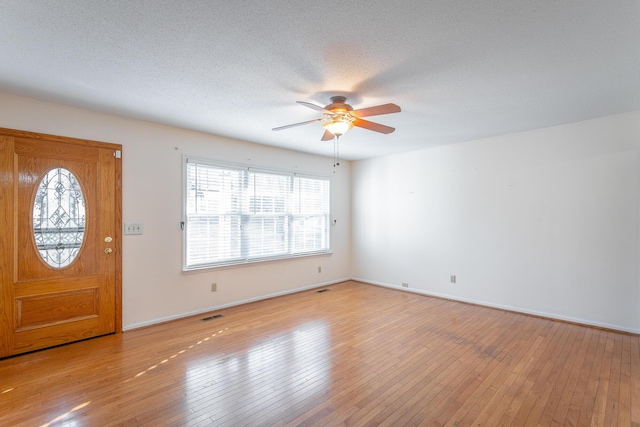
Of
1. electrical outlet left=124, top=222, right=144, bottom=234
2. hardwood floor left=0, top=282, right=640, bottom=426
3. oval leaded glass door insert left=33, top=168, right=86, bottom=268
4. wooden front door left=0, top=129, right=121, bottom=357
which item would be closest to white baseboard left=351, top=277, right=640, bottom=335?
hardwood floor left=0, top=282, right=640, bottom=426

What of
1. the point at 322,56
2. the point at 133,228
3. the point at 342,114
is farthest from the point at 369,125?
the point at 133,228

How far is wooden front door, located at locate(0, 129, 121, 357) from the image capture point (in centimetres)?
291

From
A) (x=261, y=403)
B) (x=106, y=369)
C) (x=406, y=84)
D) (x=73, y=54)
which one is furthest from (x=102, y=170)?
(x=406, y=84)

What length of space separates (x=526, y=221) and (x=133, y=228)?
5.09 meters

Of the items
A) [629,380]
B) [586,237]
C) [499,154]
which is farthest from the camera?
[499,154]

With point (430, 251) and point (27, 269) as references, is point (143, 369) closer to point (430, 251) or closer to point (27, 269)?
point (27, 269)

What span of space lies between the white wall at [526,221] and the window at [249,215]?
4.36 ft

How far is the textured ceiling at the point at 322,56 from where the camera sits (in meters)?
1.74

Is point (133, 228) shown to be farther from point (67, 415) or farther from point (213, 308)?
point (67, 415)

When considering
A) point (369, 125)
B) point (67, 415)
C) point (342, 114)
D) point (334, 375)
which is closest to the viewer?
point (67, 415)

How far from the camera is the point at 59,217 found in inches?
125

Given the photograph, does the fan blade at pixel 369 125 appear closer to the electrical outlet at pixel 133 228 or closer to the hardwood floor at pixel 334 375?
the hardwood floor at pixel 334 375

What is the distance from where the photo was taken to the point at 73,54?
85.7 inches

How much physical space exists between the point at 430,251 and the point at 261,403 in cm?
382
